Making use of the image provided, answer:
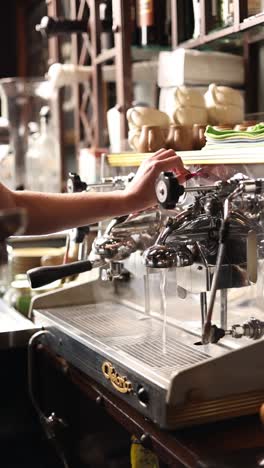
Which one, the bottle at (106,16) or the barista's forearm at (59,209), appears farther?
the bottle at (106,16)

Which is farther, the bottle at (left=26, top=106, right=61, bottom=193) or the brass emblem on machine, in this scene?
the bottle at (left=26, top=106, right=61, bottom=193)

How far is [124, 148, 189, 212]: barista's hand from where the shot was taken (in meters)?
1.38

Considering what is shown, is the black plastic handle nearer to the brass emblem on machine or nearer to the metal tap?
the metal tap

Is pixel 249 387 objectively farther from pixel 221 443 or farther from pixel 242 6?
pixel 242 6

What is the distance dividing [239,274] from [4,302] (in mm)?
1053

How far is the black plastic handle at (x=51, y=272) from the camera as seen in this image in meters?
1.44

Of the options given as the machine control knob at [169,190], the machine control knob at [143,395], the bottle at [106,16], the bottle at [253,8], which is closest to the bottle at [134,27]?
the bottle at [106,16]

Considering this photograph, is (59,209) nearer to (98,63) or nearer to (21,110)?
(98,63)

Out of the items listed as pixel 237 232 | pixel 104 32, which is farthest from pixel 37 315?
pixel 104 32

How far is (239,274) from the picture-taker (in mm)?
1246

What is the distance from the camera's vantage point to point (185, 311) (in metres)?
1.53

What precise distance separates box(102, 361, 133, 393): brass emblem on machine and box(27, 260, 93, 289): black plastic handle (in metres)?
0.23

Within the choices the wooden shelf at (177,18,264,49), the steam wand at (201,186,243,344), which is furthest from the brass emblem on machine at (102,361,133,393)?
the wooden shelf at (177,18,264,49)

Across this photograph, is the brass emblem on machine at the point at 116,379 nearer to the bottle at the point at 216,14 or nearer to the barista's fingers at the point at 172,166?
the barista's fingers at the point at 172,166
